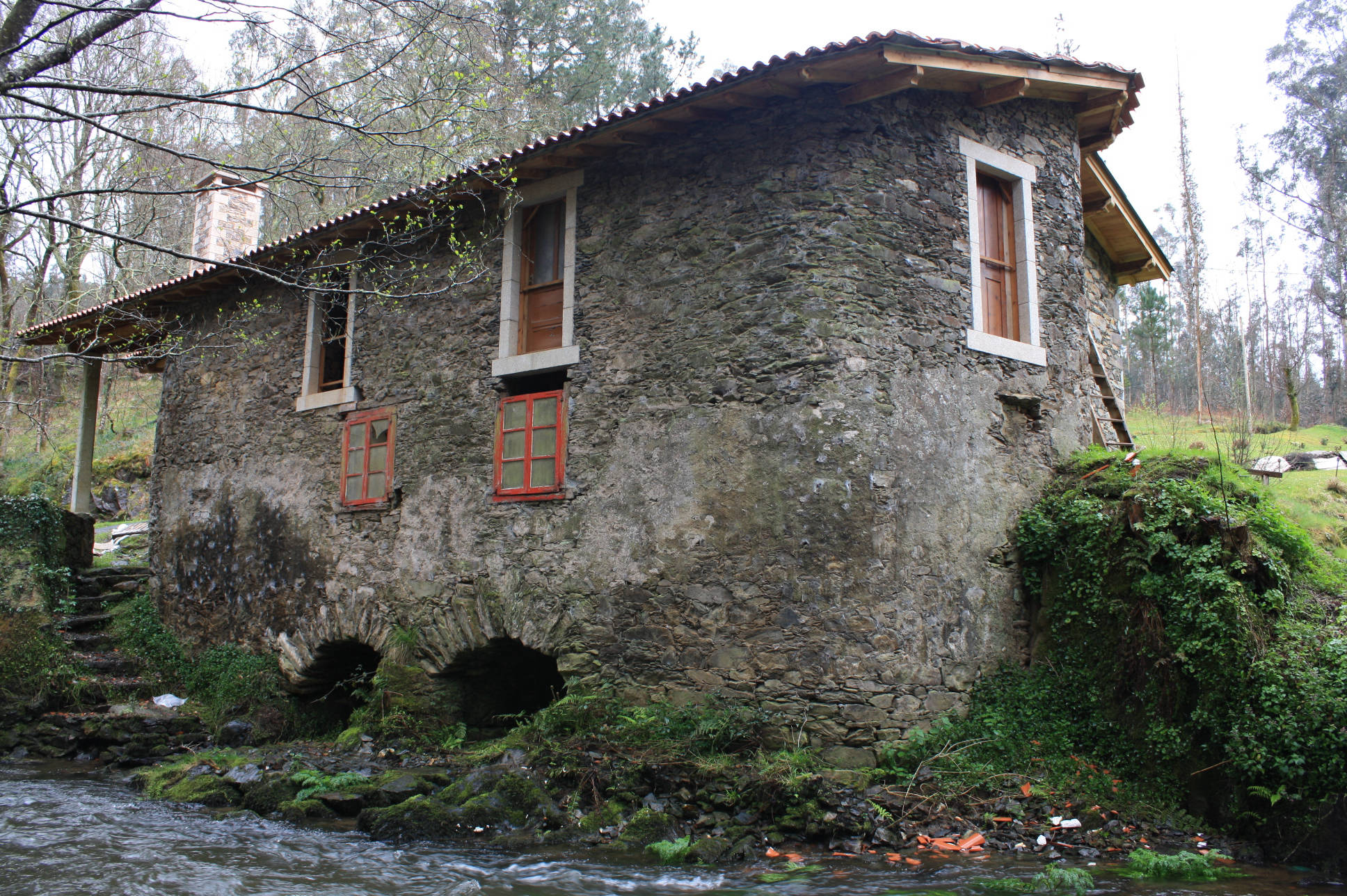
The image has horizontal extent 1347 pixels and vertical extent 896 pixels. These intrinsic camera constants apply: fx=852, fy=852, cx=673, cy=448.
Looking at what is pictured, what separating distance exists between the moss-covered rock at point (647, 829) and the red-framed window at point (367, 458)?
16.8 feet

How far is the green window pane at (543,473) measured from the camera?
8.62 meters

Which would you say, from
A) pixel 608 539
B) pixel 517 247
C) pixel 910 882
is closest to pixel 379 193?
pixel 517 247

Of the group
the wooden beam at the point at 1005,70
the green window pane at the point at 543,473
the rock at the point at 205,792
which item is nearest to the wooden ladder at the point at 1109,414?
the wooden beam at the point at 1005,70

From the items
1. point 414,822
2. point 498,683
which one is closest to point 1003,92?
point 498,683

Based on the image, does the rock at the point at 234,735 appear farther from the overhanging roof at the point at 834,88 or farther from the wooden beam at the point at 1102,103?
the wooden beam at the point at 1102,103

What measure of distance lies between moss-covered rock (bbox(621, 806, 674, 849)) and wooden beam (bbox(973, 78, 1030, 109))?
23.4 feet

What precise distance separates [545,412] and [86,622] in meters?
8.46

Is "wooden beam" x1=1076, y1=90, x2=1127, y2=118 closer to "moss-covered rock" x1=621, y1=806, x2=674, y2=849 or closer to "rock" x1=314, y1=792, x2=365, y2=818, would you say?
"moss-covered rock" x1=621, y1=806, x2=674, y2=849

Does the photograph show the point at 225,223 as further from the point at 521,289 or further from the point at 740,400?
the point at 740,400

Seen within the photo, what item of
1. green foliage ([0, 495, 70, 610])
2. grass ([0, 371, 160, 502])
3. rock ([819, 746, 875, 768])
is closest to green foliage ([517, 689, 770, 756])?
rock ([819, 746, 875, 768])

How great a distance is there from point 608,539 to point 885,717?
2947 mm

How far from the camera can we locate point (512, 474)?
8898 millimetres

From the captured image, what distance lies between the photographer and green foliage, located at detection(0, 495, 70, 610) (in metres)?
11.8

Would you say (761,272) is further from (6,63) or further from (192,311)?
(192,311)
